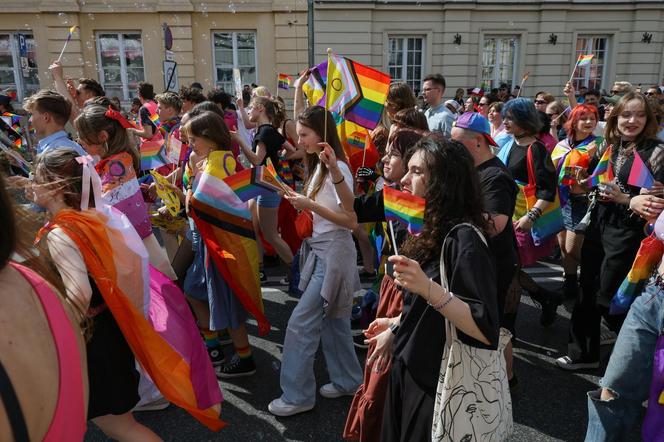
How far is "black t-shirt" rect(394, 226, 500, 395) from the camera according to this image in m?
1.67

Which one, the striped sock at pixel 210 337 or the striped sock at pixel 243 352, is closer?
the striped sock at pixel 243 352

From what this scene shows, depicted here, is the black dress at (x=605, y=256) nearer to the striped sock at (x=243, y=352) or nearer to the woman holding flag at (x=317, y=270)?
the woman holding flag at (x=317, y=270)

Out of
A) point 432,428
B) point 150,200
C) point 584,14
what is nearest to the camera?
point 432,428

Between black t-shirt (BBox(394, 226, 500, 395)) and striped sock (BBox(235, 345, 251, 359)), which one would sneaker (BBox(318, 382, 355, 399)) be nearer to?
striped sock (BBox(235, 345, 251, 359))

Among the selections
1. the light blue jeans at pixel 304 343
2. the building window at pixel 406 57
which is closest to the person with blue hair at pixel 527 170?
the light blue jeans at pixel 304 343

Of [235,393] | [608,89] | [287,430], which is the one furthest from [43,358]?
[608,89]

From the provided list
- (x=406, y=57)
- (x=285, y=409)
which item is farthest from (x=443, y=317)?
(x=406, y=57)

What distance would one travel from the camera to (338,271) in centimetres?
292

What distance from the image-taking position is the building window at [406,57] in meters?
17.2

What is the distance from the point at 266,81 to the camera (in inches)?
657

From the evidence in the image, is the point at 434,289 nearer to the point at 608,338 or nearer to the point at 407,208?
the point at 407,208

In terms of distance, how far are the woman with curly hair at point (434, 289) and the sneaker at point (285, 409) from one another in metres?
1.12

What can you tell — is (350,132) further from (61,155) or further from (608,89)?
(608,89)

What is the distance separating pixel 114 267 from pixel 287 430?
145 cm
